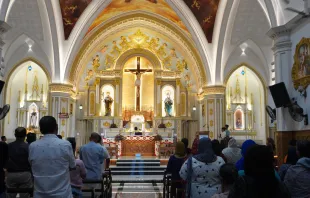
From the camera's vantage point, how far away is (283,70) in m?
9.81

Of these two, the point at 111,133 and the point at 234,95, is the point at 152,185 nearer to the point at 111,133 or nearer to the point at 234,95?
the point at 111,133

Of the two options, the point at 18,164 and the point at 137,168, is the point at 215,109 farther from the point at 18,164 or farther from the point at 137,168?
the point at 18,164

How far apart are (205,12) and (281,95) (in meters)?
8.88

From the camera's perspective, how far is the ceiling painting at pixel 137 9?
18672 millimetres

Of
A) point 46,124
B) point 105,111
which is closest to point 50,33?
point 105,111

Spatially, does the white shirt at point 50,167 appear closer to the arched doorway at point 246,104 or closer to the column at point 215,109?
the column at point 215,109

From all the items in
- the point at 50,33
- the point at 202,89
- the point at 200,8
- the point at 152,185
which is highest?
the point at 200,8

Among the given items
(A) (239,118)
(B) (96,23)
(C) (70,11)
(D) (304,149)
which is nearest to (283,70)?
Result: (D) (304,149)

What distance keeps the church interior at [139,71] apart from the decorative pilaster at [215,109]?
0.17 feet

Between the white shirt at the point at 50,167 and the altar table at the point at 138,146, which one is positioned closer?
the white shirt at the point at 50,167

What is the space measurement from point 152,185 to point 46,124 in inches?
331

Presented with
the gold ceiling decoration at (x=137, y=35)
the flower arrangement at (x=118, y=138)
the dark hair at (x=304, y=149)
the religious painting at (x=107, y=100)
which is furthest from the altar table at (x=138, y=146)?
the dark hair at (x=304, y=149)

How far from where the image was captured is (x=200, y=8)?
56.4 ft

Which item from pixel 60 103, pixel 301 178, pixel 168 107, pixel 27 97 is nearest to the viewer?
pixel 301 178
